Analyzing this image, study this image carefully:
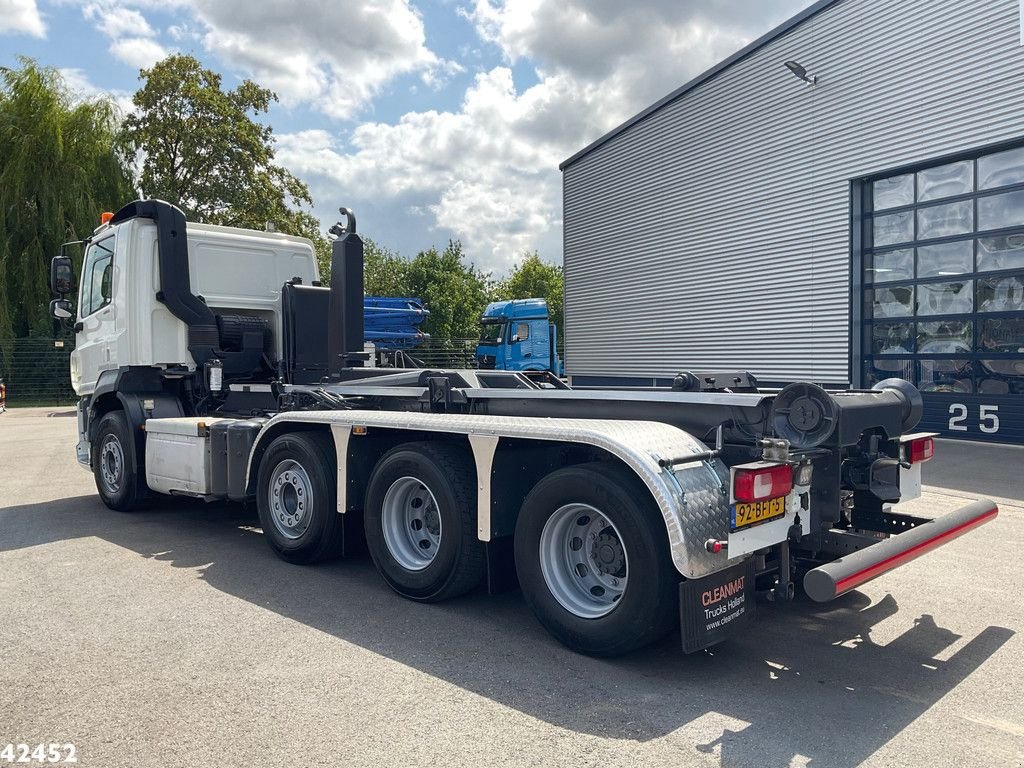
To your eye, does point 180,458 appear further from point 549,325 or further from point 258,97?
point 258,97

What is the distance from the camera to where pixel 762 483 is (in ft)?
12.5

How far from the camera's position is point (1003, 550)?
260 inches

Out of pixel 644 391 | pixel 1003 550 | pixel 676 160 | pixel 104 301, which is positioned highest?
pixel 676 160

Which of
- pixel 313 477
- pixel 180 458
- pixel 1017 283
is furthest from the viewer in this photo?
pixel 1017 283

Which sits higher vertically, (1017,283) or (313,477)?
(1017,283)

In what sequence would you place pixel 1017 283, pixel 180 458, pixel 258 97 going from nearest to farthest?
pixel 180 458 < pixel 1017 283 < pixel 258 97

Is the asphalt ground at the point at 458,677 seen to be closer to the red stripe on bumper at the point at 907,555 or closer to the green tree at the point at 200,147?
the red stripe on bumper at the point at 907,555

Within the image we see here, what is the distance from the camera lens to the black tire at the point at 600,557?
3881 mm

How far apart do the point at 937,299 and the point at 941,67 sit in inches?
156

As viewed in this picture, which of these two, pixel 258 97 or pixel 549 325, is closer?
pixel 549 325

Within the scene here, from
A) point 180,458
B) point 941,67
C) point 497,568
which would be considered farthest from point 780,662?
point 941,67

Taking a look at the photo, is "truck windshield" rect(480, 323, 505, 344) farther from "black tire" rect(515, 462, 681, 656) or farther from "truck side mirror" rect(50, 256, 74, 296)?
"black tire" rect(515, 462, 681, 656)

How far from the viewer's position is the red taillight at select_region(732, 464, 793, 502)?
372 centimetres

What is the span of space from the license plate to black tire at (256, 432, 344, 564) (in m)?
3.10
